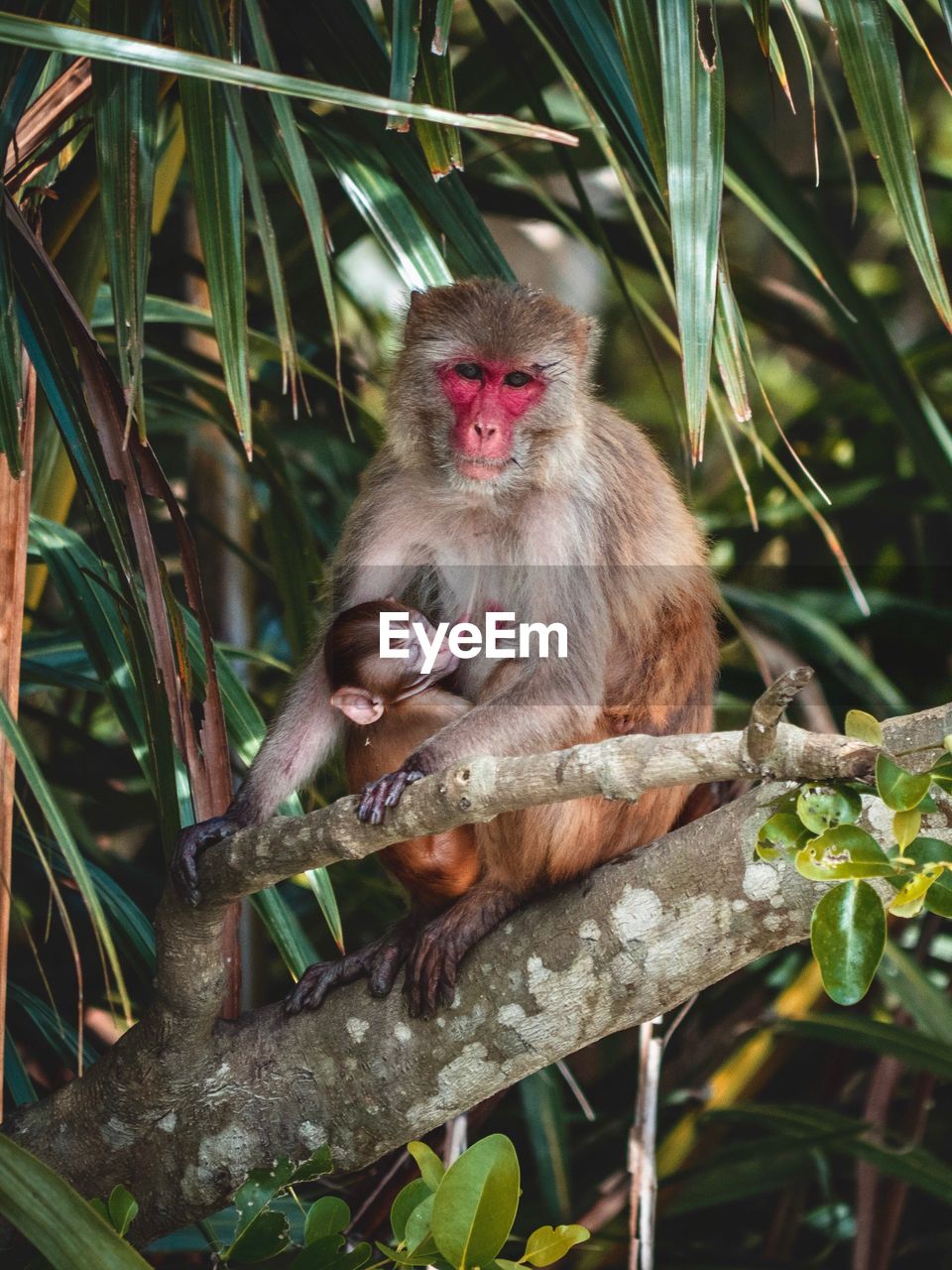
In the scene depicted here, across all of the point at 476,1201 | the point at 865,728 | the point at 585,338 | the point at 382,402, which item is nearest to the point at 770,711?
the point at 865,728

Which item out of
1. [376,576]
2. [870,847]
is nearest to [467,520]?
[376,576]

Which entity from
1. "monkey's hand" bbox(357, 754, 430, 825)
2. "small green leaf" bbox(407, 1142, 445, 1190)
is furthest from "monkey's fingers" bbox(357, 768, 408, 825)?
"small green leaf" bbox(407, 1142, 445, 1190)

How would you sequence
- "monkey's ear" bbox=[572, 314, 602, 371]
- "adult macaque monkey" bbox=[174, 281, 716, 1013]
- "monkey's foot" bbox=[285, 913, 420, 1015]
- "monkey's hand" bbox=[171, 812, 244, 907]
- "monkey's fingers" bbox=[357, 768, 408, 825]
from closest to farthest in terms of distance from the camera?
"monkey's fingers" bbox=[357, 768, 408, 825] < "monkey's hand" bbox=[171, 812, 244, 907] < "monkey's foot" bbox=[285, 913, 420, 1015] < "adult macaque monkey" bbox=[174, 281, 716, 1013] < "monkey's ear" bbox=[572, 314, 602, 371]

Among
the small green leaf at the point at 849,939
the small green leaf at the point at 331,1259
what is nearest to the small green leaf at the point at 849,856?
the small green leaf at the point at 849,939

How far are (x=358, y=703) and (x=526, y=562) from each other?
32 cm

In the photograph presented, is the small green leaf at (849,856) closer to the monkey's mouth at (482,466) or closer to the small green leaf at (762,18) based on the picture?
the small green leaf at (762,18)

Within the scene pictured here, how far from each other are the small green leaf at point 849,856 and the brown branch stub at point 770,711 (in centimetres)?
8

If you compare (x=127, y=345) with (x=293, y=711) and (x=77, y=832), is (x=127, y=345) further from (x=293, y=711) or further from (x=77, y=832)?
(x=77, y=832)

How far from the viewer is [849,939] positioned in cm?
103

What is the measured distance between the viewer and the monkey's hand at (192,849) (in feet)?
5.66

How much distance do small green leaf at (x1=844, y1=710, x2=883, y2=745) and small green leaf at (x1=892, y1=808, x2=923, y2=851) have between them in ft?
0.26

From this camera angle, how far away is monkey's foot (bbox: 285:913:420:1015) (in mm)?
1868

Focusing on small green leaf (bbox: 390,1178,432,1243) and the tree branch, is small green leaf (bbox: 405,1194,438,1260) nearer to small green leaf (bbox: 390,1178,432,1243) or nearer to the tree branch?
small green leaf (bbox: 390,1178,432,1243)

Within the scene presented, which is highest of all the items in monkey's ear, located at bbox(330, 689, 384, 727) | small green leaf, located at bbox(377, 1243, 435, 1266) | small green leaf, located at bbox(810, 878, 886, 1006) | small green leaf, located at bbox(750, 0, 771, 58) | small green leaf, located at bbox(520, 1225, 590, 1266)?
small green leaf, located at bbox(750, 0, 771, 58)
